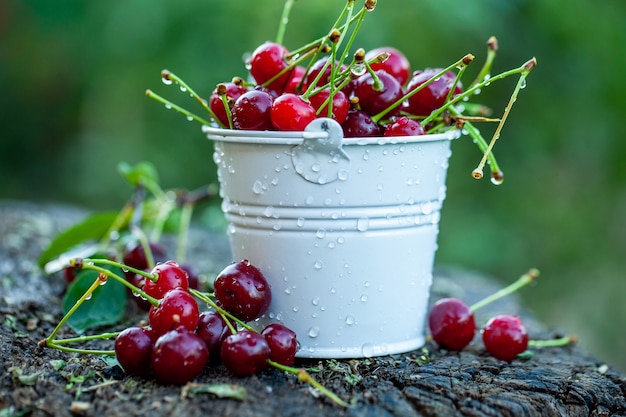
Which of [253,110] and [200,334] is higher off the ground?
[253,110]

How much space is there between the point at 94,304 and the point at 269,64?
631 mm

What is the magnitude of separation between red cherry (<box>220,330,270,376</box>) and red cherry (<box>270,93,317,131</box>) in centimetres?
37

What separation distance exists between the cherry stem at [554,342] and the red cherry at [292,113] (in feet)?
2.36

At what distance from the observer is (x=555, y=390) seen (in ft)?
4.21

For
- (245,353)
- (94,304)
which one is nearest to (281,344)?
(245,353)

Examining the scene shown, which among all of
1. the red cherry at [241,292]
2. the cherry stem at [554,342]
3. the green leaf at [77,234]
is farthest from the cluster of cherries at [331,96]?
the green leaf at [77,234]

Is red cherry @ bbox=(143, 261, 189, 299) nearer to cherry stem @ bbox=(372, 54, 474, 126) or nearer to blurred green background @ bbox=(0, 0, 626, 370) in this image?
cherry stem @ bbox=(372, 54, 474, 126)

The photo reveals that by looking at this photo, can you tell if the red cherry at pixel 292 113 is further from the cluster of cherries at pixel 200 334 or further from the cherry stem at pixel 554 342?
the cherry stem at pixel 554 342

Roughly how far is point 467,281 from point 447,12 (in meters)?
1.24

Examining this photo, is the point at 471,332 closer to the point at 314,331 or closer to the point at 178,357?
the point at 314,331

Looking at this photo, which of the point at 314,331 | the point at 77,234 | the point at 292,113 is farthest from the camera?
the point at 77,234

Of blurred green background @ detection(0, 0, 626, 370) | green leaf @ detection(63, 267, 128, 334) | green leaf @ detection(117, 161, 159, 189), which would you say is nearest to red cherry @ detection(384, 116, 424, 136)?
green leaf @ detection(63, 267, 128, 334)

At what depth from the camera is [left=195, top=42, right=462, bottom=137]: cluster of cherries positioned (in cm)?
130

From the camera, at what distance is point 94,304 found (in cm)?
156
